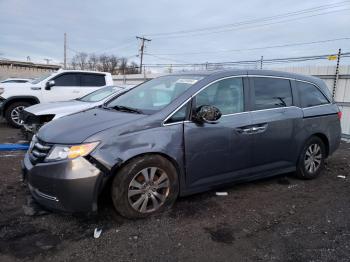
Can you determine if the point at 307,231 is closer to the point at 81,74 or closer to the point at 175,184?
the point at 175,184

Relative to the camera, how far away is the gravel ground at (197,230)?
2.95 metres

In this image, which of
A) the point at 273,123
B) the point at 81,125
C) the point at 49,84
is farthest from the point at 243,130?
the point at 49,84

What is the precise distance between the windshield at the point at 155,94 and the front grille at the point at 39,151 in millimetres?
1129

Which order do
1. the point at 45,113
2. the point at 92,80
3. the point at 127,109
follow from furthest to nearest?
the point at 92,80, the point at 45,113, the point at 127,109

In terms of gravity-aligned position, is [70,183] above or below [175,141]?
below

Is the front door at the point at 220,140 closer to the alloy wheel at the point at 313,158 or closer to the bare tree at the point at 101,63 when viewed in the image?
the alloy wheel at the point at 313,158

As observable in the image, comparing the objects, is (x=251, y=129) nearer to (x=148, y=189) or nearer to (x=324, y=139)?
(x=148, y=189)

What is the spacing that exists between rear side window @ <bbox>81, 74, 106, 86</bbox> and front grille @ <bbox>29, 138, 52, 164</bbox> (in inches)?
272

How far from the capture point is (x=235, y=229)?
3463 millimetres

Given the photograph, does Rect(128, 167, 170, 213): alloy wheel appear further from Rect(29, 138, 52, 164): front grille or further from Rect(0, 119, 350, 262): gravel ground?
Rect(29, 138, 52, 164): front grille

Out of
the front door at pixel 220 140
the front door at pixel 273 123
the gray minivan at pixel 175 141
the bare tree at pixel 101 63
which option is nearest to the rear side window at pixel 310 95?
the gray minivan at pixel 175 141

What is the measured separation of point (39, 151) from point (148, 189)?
1.22 m

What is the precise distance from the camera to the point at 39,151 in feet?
11.2

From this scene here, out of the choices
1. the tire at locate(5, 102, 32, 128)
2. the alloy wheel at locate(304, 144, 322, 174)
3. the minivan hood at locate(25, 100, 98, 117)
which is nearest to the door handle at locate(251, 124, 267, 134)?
the alloy wheel at locate(304, 144, 322, 174)
